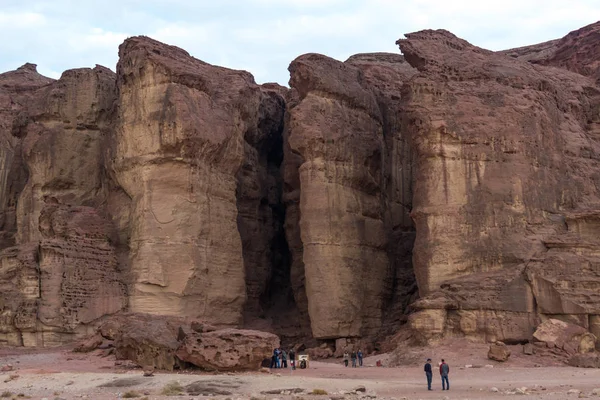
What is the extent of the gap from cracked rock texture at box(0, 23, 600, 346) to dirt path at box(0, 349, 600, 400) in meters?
5.94

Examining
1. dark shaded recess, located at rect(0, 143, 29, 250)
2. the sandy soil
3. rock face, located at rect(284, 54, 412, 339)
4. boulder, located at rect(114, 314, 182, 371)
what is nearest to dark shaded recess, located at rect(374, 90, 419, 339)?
rock face, located at rect(284, 54, 412, 339)

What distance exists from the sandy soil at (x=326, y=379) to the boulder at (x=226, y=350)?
0.75 meters

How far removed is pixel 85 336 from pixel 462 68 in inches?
830

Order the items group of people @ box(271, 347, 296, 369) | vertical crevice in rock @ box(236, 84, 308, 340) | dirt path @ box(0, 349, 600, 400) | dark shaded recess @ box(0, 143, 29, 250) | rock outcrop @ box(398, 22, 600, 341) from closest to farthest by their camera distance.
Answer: dirt path @ box(0, 349, 600, 400) < group of people @ box(271, 347, 296, 369) < rock outcrop @ box(398, 22, 600, 341) < vertical crevice in rock @ box(236, 84, 308, 340) < dark shaded recess @ box(0, 143, 29, 250)

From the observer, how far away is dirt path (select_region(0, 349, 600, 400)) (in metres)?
28.6

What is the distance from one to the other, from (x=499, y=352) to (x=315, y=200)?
14.5m

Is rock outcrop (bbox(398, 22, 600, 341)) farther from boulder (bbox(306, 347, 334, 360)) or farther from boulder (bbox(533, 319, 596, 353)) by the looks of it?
boulder (bbox(306, 347, 334, 360))

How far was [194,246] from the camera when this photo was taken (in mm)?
47812

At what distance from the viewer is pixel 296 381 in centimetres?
3162

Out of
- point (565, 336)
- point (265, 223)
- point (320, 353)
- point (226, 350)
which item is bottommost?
point (320, 353)

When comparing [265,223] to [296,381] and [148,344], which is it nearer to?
[148,344]

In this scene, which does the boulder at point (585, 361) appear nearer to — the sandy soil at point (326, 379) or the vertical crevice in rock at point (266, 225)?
the sandy soil at point (326, 379)

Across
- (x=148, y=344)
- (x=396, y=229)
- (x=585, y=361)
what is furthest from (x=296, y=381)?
(x=396, y=229)

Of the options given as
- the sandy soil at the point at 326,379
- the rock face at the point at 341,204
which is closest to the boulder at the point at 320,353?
the rock face at the point at 341,204
